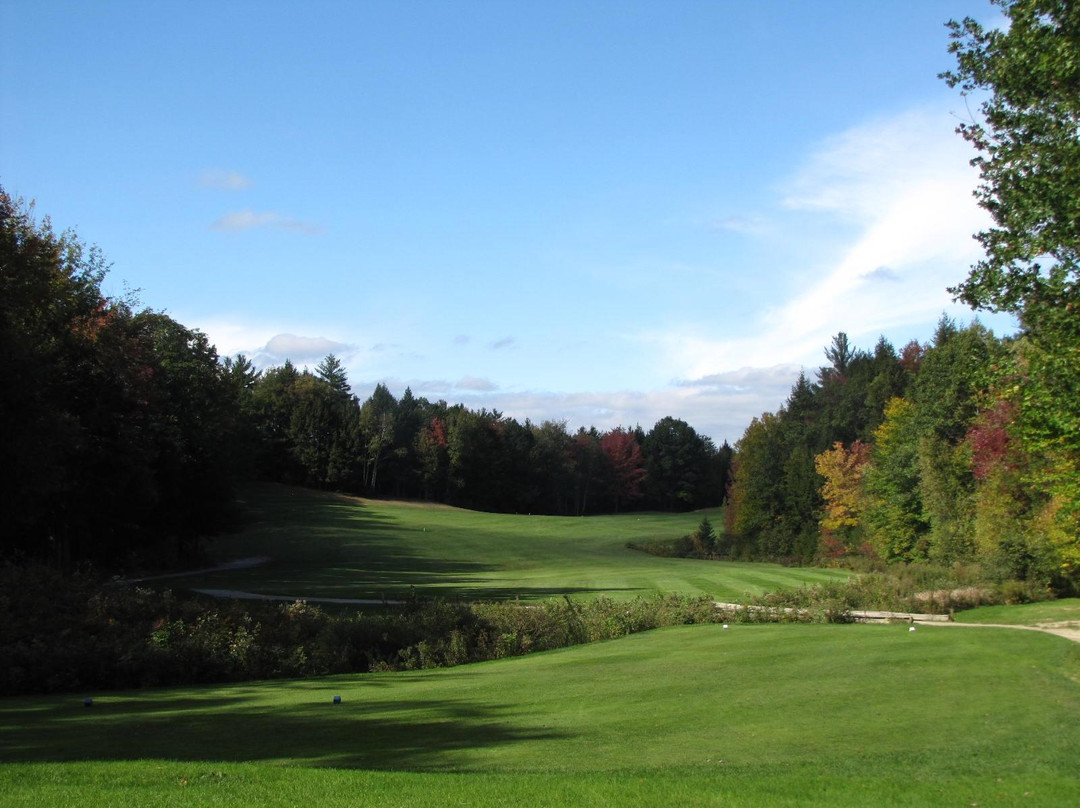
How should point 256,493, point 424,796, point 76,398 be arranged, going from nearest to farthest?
point 424,796 < point 76,398 < point 256,493

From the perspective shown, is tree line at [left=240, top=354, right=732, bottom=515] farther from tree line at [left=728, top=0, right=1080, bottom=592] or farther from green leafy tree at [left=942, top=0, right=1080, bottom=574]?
green leafy tree at [left=942, top=0, right=1080, bottom=574]

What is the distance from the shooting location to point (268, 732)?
11.4 m

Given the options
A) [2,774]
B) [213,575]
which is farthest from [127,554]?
[2,774]

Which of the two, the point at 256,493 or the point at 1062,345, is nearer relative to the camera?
the point at 1062,345

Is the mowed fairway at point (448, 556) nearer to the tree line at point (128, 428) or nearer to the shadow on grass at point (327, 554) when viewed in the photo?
the shadow on grass at point (327, 554)

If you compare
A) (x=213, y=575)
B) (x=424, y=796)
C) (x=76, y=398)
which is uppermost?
(x=76, y=398)

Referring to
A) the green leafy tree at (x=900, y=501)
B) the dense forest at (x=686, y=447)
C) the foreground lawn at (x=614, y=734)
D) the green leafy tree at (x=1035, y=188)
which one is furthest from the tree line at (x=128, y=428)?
the green leafy tree at (x=900, y=501)

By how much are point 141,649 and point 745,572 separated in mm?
34172

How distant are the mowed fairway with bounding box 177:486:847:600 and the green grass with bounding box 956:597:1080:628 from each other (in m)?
9.47

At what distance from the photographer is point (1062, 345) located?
1548 cm

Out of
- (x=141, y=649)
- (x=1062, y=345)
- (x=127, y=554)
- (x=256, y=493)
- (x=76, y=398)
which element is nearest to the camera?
(x=1062, y=345)

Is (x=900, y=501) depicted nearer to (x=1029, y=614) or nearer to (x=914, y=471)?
(x=914, y=471)

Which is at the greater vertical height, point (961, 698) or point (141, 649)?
point (961, 698)

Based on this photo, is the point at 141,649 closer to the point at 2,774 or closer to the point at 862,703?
the point at 2,774
